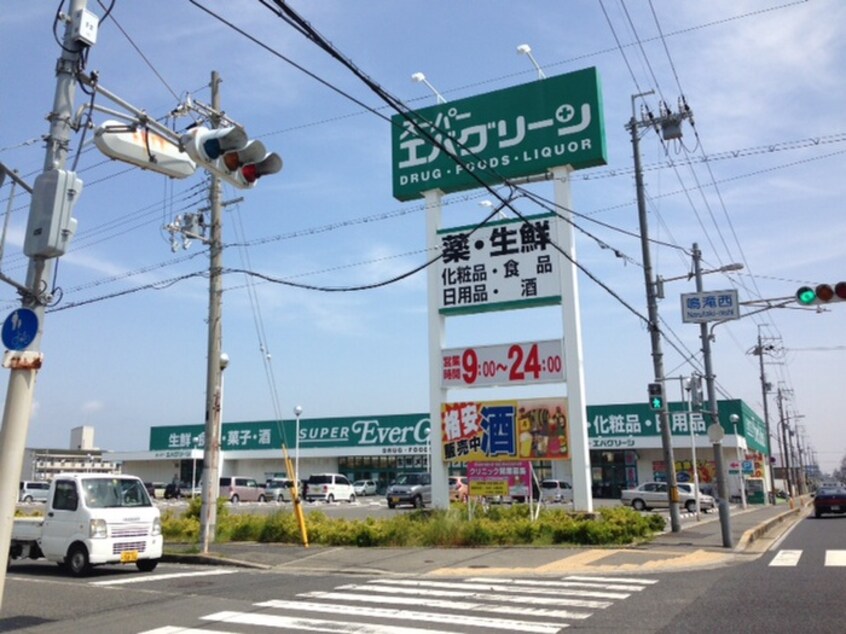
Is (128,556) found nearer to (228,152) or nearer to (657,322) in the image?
(228,152)

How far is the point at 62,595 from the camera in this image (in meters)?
11.5

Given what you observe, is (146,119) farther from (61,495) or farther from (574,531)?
(574,531)

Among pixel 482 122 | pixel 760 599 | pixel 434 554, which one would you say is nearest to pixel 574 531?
pixel 434 554

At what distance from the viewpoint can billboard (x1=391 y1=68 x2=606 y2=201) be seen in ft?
72.7

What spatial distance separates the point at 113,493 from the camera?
14.6 m

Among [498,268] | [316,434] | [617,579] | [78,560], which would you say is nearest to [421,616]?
[617,579]

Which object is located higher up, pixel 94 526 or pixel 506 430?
pixel 506 430

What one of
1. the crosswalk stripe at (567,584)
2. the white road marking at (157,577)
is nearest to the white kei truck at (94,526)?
the white road marking at (157,577)

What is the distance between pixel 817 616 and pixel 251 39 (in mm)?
9703

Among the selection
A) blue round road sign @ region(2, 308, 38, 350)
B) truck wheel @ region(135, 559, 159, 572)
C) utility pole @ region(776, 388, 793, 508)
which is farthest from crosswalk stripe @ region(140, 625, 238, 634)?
utility pole @ region(776, 388, 793, 508)

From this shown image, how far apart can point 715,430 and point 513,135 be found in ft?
35.1

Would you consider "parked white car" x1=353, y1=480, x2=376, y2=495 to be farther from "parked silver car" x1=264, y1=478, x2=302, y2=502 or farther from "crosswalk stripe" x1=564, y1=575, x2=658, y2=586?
"crosswalk stripe" x1=564, y1=575, x2=658, y2=586

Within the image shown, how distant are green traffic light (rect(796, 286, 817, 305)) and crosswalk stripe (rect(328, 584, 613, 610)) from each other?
896 centimetres

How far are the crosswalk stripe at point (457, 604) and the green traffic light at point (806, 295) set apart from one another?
9.29m
